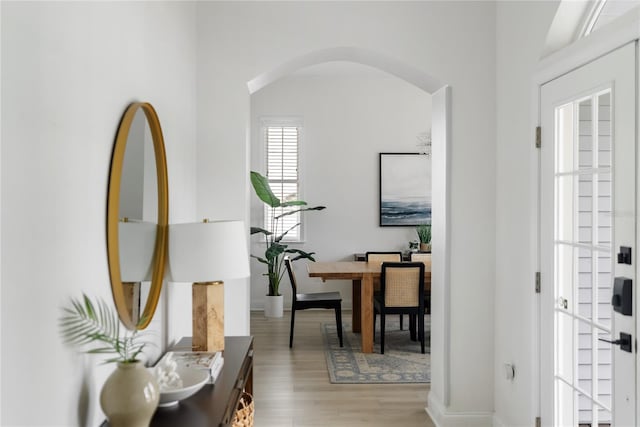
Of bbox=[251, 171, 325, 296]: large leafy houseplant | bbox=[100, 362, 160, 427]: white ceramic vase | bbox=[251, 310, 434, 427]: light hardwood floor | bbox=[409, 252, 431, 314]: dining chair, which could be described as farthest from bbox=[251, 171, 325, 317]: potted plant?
bbox=[100, 362, 160, 427]: white ceramic vase

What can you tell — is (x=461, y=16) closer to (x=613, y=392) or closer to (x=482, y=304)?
(x=482, y=304)

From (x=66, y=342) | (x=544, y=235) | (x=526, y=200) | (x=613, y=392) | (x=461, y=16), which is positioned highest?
(x=461, y=16)

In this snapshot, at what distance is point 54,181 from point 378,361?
13.2 feet

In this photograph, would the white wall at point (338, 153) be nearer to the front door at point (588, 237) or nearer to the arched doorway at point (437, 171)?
the arched doorway at point (437, 171)

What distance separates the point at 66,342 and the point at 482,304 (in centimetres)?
264

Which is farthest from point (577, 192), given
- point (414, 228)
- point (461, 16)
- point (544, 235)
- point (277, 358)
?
point (414, 228)

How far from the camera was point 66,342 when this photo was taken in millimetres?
1521

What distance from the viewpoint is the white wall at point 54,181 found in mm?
1248

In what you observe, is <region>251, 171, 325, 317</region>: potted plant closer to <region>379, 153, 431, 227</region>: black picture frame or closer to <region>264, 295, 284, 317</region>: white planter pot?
<region>264, 295, 284, 317</region>: white planter pot

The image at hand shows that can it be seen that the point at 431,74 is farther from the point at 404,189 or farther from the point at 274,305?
the point at 274,305

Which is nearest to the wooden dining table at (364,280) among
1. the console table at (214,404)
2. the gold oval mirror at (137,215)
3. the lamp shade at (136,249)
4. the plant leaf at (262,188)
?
the plant leaf at (262,188)

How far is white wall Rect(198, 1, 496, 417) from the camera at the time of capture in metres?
3.41

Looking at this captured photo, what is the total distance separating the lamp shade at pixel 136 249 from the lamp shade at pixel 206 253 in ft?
0.36

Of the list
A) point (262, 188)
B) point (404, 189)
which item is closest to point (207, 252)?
point (262, 188)
